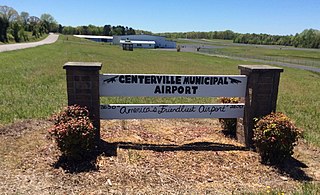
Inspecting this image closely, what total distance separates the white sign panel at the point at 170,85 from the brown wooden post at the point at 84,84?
25 cm

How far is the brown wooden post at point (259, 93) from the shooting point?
574cm

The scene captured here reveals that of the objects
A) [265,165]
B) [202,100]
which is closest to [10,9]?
Result: [202,100]

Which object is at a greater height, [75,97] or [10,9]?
[10,9]

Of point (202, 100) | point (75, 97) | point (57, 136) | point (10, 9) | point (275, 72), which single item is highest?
point (10, 9)

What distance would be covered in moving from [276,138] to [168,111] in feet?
6.48

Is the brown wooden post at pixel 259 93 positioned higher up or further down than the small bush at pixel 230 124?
higher up

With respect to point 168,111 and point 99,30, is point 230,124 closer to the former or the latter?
point 168,111

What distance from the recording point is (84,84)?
5266mm

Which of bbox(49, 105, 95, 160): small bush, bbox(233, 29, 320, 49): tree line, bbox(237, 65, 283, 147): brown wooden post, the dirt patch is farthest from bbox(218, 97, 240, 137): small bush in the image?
bbox(233, 29, 320, 49): tree line

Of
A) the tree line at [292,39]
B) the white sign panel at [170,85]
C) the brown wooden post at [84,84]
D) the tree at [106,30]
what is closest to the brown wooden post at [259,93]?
the white sign panel at [170,85]

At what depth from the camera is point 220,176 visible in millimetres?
4691

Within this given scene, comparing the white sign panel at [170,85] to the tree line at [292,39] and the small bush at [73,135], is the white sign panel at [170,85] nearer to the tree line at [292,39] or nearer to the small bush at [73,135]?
the small bush at [73,135]

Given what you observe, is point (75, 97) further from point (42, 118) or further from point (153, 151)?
→ point (42, 118)

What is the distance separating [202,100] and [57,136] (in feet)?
24.3
